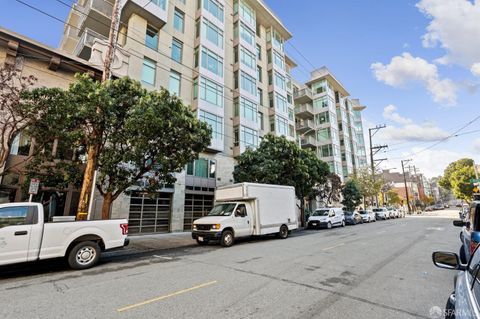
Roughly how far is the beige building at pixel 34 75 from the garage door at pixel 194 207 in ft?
26.1

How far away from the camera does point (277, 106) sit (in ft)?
→ 103

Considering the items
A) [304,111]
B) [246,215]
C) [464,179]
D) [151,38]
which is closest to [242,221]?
[246,215]

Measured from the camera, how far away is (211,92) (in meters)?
22.6

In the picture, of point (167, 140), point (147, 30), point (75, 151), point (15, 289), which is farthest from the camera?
point (147, 30)

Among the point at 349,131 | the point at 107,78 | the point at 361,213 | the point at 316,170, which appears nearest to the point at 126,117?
the point at 107,78

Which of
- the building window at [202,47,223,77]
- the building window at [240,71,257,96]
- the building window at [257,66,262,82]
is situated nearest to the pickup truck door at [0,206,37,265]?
the building window at [202,47,223,77]

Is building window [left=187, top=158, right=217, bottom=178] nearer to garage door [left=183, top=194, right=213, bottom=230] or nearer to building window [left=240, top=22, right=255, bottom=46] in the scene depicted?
garage door [left=183, top=194, right=213, bottom=230]

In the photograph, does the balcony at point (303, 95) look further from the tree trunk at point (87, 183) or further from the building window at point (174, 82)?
the tree trunk at point (87, 183)

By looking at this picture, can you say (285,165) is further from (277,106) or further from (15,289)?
(15,289)

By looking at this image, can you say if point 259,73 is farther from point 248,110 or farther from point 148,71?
point 148,71

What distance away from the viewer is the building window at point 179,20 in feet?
71.7

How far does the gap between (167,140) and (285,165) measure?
1139 cm

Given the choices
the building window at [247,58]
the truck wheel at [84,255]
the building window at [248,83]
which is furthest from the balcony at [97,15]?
the truck wheel at [84,255]

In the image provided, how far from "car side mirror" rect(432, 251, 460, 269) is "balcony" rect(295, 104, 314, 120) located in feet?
136
